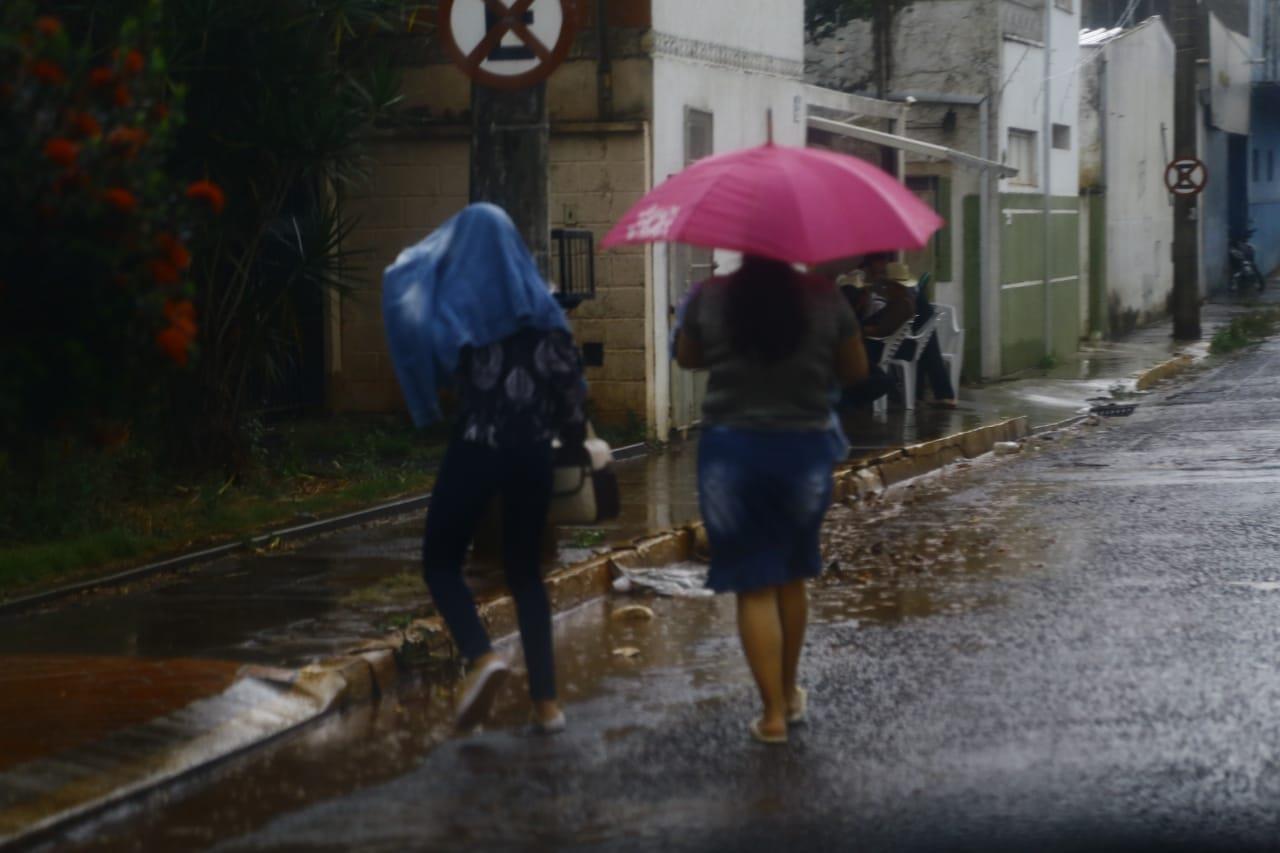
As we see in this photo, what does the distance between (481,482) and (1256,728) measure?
2.62 meters

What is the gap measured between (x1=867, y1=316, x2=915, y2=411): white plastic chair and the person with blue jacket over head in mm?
10622

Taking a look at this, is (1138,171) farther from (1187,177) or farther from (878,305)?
(878,305)

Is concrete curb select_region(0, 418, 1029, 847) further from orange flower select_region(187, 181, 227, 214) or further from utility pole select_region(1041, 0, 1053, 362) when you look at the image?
utility pole select_region(1041, 0, 1053, 362)

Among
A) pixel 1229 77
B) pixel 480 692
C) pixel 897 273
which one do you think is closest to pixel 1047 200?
pixel 897 273

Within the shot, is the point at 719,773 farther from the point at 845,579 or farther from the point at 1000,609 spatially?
the point at 845,579

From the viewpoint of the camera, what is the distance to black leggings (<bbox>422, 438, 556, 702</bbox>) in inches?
247

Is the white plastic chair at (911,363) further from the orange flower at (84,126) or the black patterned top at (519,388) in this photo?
the orange flower at (84,126)

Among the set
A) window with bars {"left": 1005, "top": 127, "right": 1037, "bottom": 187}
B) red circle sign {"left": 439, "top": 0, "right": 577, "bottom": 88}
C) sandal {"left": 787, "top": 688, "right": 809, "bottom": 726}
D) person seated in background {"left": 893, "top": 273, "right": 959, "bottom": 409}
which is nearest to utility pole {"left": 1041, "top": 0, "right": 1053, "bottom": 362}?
window with bars {"left": 1005, "top": 127, "right": 1037, "bottom": 187}

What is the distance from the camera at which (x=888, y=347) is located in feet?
56.1

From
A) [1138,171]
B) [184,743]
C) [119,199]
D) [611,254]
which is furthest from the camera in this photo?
[1138,171]

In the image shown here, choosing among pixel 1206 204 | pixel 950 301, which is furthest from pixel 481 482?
pixel 1206 204

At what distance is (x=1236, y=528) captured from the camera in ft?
34.6

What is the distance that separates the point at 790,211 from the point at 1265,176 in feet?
143

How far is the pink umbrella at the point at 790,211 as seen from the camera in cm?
599
